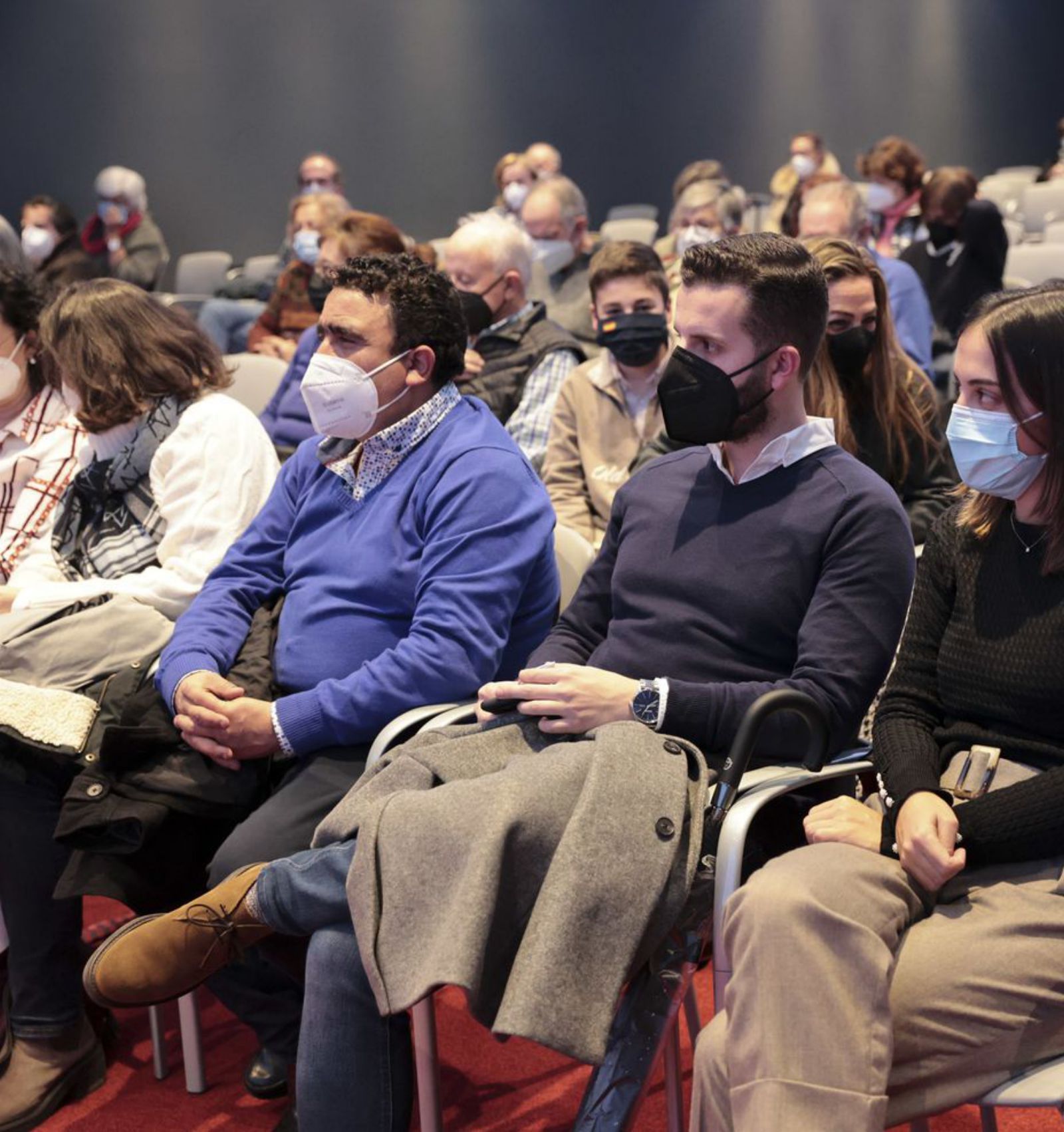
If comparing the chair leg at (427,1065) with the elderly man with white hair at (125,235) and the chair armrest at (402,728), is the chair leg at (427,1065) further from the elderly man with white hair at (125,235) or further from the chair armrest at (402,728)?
the elderly man with white hair at (125,235)

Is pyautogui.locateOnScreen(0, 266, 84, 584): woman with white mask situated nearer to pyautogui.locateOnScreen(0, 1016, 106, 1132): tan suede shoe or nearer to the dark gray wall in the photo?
pyautogui.locateOnScreen(0, 1016, 106, 1132): tan suede shoe

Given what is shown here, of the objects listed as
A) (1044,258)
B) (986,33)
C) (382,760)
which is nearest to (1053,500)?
(382,760)

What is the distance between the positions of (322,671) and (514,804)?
0.78 m

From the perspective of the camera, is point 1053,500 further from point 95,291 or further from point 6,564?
point 6,564

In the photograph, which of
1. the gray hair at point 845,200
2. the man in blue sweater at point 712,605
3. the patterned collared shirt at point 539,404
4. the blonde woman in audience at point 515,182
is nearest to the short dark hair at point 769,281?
the man in blue sweater at point 712,605

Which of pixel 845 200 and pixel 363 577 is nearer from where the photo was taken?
pixel 363 577

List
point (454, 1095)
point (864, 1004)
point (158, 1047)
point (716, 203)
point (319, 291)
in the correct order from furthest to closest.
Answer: point (716, 203), point (319, 291), point (158, 1047), point (454, 1095), point (864, 1004)

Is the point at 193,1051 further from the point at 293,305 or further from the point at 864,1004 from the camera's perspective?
the point at 293,305

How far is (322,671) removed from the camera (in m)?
2.46

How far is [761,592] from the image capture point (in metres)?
2.07

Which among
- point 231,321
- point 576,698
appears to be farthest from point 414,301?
point 231,321

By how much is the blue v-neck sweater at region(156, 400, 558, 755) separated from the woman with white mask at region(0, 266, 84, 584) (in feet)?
2.15

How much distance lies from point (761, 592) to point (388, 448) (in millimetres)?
844

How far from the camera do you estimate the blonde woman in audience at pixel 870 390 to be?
2.80 m
